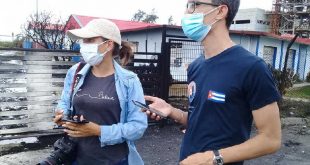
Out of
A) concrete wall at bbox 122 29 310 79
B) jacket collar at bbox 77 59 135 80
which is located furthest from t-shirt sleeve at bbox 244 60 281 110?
concrete wall at bbox 122 29 310 79

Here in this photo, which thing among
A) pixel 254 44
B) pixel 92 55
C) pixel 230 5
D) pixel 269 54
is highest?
pixel 230 5

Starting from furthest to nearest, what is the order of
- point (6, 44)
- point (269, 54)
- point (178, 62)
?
point (6, 44), point (269, 54), point (178, 62)

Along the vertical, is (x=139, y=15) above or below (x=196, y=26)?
above

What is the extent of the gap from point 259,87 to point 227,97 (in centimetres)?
17

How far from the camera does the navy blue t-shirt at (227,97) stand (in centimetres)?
174

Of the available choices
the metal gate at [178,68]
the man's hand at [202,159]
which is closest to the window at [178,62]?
the metal gate at [178,68]

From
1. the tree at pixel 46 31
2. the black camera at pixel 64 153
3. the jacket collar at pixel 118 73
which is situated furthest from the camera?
the tree at pixel 46 31

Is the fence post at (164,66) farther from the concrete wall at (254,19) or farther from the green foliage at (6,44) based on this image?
the concrete wall at (254,19)

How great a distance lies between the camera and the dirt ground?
5.77 meters

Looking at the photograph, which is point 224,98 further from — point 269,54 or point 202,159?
point 269,54

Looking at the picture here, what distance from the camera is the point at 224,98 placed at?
1.81m

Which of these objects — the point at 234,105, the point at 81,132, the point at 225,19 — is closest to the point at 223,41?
the point at 225,19

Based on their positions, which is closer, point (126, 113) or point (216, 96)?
point (216, 96)

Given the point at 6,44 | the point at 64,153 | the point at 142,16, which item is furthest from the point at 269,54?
the point at 142,16
